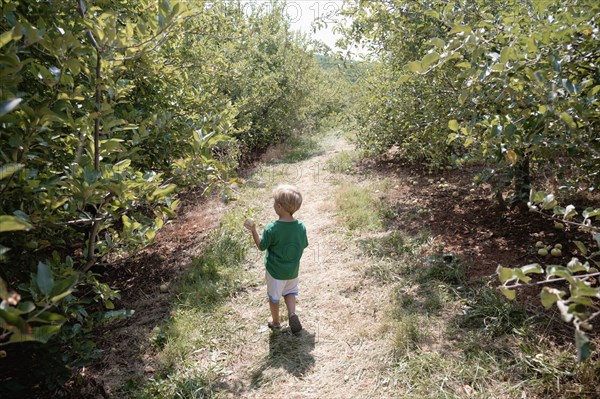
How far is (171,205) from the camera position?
2.55m

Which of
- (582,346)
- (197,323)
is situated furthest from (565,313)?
(197,323)

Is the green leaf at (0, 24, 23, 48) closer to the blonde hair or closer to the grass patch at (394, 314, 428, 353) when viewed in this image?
the blonde hair

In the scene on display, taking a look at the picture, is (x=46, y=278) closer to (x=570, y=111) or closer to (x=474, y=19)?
(x=570, y=111)

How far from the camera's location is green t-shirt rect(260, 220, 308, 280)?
3.26 m

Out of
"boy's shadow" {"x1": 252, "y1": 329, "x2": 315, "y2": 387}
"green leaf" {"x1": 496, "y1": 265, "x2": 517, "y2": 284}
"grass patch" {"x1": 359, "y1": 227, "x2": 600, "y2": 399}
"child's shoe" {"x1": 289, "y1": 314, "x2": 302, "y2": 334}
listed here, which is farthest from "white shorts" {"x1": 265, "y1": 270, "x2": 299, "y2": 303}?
"green leaf" {"x1": 496, "y1": 265, "x2": 517, "y2": 284}

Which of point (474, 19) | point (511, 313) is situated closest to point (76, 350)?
point (511, 313)

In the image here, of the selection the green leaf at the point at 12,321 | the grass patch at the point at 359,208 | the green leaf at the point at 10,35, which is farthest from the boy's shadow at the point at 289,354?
Result: the green leaf at the point at 10,35

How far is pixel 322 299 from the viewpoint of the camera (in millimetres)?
3840

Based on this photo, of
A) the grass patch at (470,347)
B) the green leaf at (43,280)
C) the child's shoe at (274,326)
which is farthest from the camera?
the child's shoe at (274,326)

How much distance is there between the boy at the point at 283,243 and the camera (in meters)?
3.24

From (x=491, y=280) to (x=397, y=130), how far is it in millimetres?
4250

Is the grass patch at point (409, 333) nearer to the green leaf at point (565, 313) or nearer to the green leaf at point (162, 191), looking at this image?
the green leaf at point (565, 313)

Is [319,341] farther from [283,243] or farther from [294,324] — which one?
[283,243]

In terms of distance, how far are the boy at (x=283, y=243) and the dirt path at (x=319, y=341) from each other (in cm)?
26
